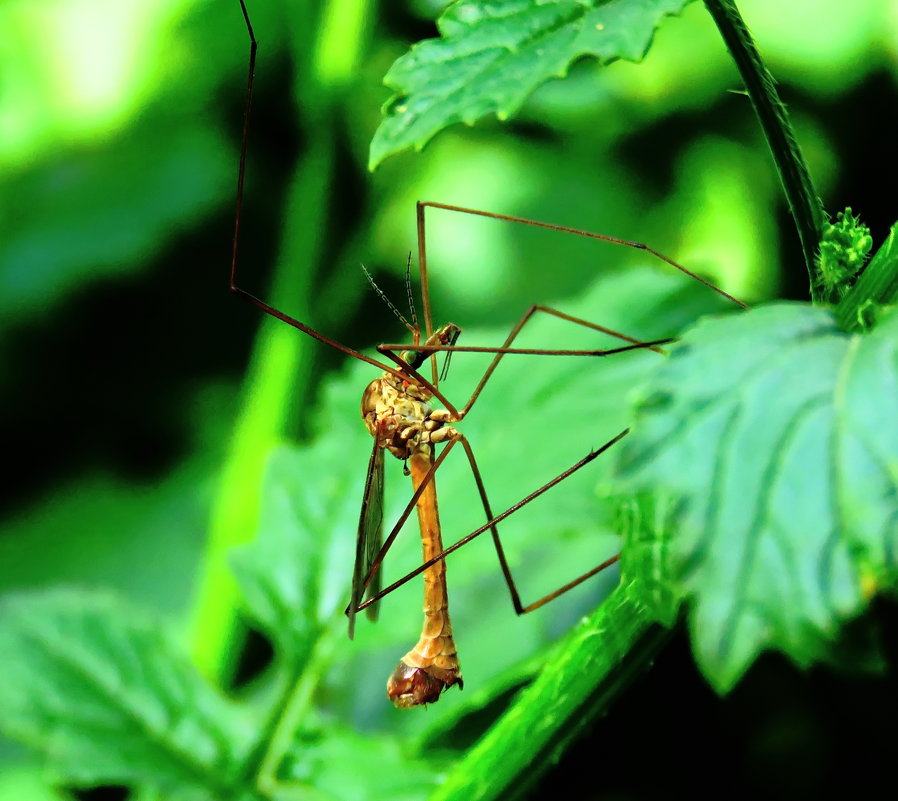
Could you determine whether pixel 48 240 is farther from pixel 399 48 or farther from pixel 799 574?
pixel 799 574

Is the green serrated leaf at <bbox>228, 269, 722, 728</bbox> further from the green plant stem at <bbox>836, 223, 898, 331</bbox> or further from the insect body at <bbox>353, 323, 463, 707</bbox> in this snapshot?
the green plant stem at <bbox>836, 223, 898, 331</bbox>

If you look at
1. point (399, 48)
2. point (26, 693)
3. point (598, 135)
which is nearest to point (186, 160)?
point (399, 48)

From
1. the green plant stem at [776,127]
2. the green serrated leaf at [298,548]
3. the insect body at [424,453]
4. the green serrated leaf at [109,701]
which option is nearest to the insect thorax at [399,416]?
the insect body at [424,453]

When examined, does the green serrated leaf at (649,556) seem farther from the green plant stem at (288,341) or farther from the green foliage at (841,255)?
the green plant stem at (288,341)

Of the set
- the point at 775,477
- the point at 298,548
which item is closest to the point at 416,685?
the point at 298,548

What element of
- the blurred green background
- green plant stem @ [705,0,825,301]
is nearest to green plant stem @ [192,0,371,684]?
the blurred green background

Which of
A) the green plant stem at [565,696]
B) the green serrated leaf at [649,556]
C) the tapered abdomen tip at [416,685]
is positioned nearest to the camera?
the green serrated leaf at [649,556]
